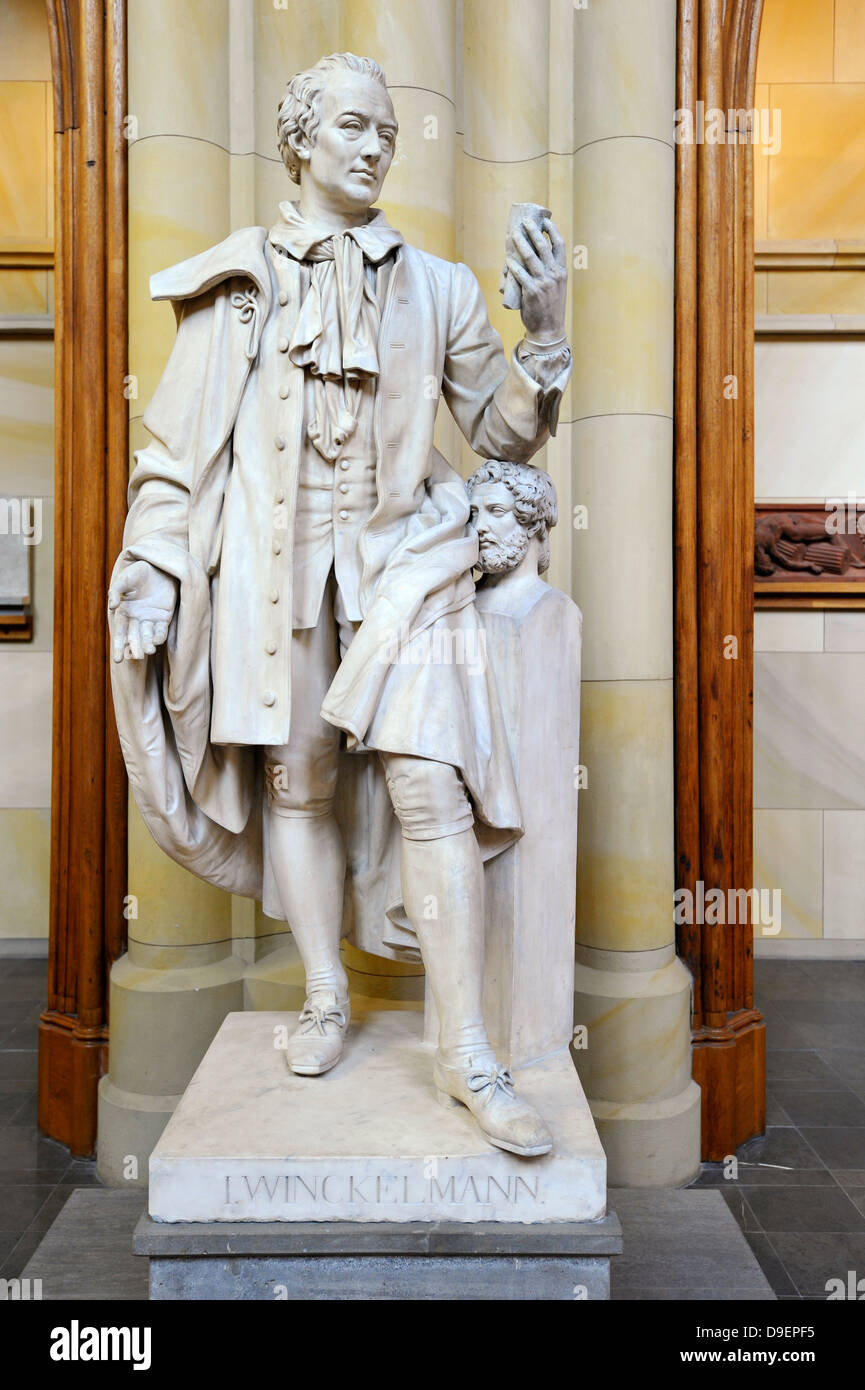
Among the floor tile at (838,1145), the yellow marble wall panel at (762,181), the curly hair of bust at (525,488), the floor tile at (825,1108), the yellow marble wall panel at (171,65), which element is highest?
the yellow marble wall panel at (762,181)

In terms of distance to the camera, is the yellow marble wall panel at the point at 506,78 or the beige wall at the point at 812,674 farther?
the beige wall at the point at 812,674

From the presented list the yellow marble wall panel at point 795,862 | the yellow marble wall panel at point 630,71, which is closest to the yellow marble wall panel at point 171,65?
the yellow marble wall panel at point 630,71

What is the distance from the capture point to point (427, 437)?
2484 millimetres

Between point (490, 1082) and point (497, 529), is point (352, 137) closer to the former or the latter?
point (497, 529)

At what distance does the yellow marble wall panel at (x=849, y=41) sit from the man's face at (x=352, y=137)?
4.57 metres

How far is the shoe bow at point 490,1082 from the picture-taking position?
2203 mm

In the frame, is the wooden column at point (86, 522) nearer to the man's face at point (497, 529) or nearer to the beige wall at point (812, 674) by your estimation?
the man's face at point (497, 529)

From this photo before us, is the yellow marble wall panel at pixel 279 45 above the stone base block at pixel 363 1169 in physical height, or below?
above

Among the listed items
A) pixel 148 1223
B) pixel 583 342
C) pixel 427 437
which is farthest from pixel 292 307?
pixel 148 1223

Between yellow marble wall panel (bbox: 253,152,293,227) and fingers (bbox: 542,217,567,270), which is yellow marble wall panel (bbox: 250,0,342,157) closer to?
yellow marble wall panel (bbox: 253,152,293,227)

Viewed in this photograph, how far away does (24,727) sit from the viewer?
583 cm

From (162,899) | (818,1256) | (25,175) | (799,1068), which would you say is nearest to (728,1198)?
(818,1256)

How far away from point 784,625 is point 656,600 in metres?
2.41
